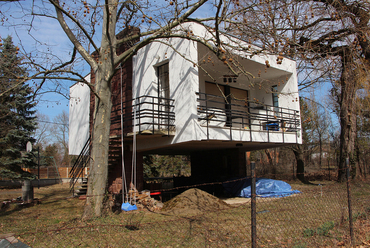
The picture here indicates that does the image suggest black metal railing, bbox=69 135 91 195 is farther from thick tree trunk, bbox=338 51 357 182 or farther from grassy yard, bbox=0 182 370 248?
thick tree trunk, bbox=338 51 357 182

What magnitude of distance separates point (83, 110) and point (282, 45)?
41.9ft

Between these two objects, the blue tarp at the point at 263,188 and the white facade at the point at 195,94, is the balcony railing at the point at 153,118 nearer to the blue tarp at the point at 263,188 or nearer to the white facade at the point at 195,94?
the white facade at the point at 195,94

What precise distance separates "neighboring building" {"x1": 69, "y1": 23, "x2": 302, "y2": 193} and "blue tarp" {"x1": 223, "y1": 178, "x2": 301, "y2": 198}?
124 centimetres

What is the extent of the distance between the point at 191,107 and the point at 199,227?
4333 mm

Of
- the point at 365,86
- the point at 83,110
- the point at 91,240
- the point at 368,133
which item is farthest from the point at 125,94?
the point at 368,133

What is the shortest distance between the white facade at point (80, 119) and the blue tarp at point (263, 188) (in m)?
8.68

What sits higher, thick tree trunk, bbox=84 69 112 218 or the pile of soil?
thick tree trunk, bbox=84 69 112 218

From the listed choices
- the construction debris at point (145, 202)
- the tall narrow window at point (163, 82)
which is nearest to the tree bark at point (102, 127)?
the construction debris at point (145, 202)

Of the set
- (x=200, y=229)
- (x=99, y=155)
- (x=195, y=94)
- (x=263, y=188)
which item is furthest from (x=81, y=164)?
(x=263, y=188)

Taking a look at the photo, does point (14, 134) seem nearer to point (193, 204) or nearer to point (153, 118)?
point (153, 118)

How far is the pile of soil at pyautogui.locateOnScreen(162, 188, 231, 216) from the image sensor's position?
9.30 m

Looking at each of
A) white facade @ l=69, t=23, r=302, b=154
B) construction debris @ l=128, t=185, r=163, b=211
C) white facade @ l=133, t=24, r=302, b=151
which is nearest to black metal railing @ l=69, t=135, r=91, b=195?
white facade @ l=69, t=23, r=302, b=154

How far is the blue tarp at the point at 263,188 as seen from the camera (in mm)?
12312

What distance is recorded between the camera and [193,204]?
31.8ft
